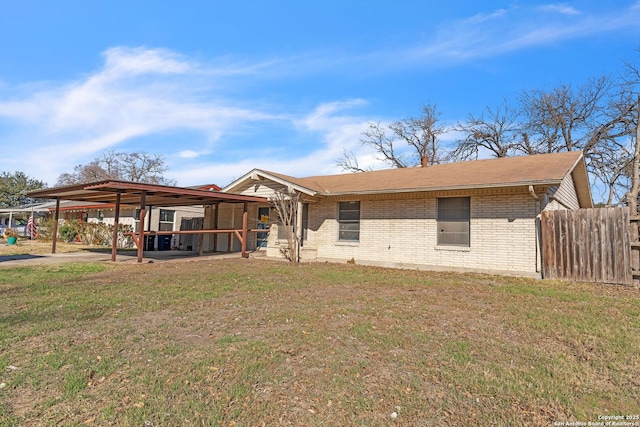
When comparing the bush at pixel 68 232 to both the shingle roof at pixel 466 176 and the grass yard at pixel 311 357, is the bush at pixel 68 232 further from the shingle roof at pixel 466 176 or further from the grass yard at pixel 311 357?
the grass yard at pixel 311 357

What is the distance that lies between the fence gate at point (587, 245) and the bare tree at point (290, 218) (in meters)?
7.91

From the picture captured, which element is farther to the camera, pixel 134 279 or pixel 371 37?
pixel 371 37

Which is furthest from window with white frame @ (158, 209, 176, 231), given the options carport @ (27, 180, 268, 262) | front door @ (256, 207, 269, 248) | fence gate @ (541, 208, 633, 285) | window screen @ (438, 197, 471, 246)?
fence gate @ (541, 208, 633, 285)

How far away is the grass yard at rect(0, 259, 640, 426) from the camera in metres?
2.85

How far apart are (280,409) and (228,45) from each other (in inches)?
473

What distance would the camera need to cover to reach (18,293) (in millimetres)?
6879

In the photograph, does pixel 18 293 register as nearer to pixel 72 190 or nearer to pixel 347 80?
pixel 72 190

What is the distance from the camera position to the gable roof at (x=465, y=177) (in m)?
10.0

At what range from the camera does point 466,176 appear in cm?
1175

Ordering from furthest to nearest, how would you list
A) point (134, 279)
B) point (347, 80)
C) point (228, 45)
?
point (347, 80) → point (228, 45) → point (134, 279)

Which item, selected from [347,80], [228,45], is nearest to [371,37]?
[347,80]

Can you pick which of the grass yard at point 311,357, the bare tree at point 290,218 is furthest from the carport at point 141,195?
the grass yard at point 311,357

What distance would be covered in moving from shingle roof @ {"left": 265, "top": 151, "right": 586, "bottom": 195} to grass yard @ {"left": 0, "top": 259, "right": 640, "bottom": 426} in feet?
11.8

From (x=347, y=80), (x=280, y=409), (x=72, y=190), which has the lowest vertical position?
(x=280, y=409)
